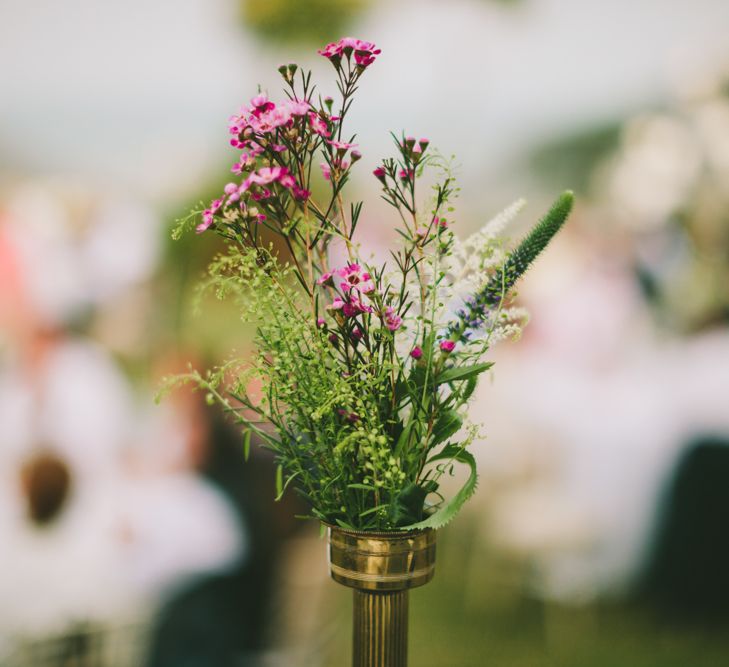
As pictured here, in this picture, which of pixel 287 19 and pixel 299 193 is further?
pixel 287 19

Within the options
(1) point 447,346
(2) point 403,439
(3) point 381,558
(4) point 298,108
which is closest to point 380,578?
(3) point 381,558

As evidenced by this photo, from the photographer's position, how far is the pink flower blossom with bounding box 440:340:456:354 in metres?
0.73

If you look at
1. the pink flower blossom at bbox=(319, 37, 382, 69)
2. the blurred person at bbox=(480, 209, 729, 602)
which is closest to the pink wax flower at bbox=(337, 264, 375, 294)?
the pink flower blossom at bbox=(319, 37, 382, 69)

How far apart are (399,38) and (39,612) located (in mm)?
2374

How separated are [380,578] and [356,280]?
31 centimetres

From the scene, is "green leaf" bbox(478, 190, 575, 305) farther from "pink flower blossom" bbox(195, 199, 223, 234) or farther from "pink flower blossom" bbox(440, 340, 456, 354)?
"pink flower blossom" bbox(195, 199, 223, 234)

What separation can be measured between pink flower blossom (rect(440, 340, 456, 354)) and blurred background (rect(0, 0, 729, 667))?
1.65 metres

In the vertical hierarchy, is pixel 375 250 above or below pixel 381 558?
below

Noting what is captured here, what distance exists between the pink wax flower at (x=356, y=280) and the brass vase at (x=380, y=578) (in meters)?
0.25

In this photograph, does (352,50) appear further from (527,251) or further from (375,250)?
(375,250)

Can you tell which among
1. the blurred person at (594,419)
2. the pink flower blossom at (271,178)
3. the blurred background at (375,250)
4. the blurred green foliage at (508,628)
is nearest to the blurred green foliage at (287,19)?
the blurred background at (375,250)

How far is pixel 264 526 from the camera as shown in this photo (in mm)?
2393

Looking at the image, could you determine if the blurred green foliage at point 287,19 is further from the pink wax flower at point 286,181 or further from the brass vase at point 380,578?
the brass vase at point 380,578

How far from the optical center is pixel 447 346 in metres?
0.73
